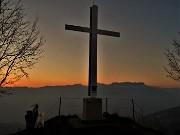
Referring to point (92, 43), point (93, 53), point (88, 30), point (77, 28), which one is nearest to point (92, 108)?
Result: point (93, 53)

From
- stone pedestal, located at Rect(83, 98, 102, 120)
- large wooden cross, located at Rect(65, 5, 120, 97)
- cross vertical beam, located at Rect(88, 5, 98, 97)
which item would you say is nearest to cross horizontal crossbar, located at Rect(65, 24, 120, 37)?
large wooden cross, located at Rect(65, 5, 120, 97)

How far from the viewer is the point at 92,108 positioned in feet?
33.7

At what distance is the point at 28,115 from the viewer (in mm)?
9383

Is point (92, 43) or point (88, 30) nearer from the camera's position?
point (92, 43)

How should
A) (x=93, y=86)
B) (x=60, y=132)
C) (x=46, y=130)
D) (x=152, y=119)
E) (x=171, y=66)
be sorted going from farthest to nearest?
(x=171, y=66) < (x=152, y=119) < (x=93, y=86) < (x=46, y=130) < (x=60, y=132)

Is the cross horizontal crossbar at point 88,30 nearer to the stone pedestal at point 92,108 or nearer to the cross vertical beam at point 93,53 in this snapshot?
the cross vertical beam at point 93,53

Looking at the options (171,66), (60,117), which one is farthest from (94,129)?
(171,66)

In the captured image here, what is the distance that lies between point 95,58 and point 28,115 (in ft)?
14.9

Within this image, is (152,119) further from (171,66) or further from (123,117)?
(171,66)

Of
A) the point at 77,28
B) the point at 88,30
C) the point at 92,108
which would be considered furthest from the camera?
the point at 88,30

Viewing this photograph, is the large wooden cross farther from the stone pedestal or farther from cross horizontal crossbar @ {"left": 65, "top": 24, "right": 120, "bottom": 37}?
the stone pedestal

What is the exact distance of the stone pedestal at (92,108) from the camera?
33.3 ft

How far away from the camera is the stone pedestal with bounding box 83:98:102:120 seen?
10.2 metres

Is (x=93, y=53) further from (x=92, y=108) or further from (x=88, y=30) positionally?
(x=92, y=108)
